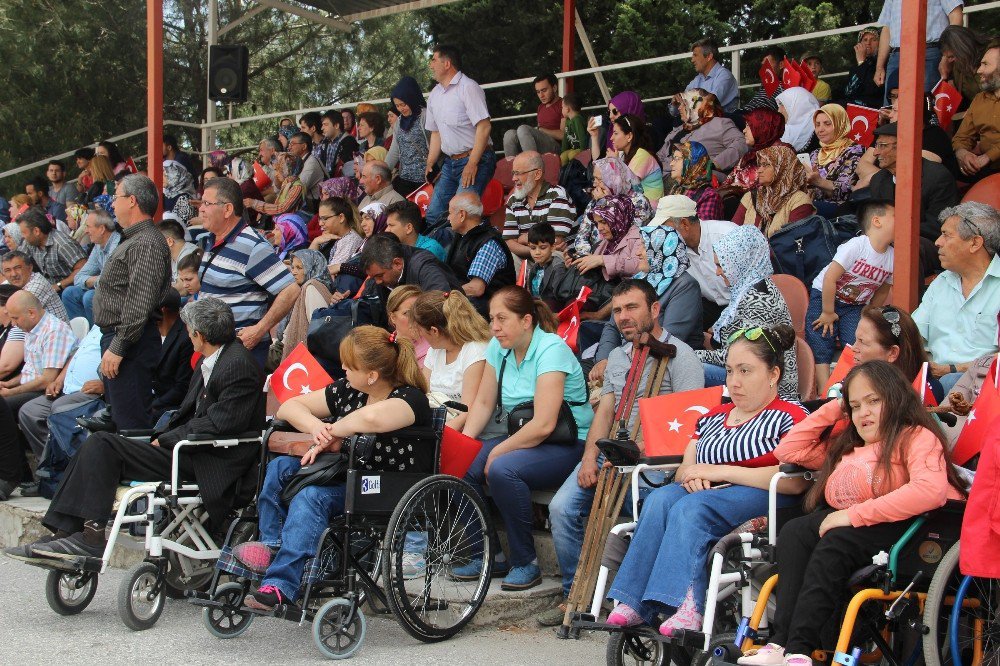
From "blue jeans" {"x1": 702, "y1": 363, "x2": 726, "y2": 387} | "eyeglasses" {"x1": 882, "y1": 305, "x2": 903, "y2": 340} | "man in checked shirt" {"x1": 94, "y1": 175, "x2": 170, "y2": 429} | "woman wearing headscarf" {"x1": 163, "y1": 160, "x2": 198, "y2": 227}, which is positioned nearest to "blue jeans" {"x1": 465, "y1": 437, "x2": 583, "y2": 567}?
"blue jeans" {"x1": 702, "y1": 363, "x2": 726, "y2": 387}

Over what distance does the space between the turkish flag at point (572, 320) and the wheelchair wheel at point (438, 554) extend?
1.86m

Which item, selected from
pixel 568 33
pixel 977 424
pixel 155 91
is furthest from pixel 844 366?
pixel 568 33

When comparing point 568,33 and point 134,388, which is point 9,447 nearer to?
point 134,388

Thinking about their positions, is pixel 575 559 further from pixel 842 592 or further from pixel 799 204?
pixel 799 204

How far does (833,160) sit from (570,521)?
13.2 feet

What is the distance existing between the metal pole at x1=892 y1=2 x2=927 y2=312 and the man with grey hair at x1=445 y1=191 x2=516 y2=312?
2875 millimetres

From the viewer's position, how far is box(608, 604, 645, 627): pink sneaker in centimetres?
407

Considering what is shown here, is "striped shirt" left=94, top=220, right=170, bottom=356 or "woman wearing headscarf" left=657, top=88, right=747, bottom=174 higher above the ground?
"woman wearing headscarf" left=657, top=88, right=747, bottom=174

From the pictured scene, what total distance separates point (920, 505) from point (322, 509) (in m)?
2.40

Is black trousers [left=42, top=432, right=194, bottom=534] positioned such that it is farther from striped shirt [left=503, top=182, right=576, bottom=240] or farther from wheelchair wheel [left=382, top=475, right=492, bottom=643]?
striped shirt [left=503, top=182, right=576, bottom=240]

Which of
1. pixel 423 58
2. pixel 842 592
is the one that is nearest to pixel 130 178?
pixel 842 592

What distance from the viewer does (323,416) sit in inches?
217

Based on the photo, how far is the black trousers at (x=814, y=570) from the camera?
3602mm

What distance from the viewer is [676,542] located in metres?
4.11
